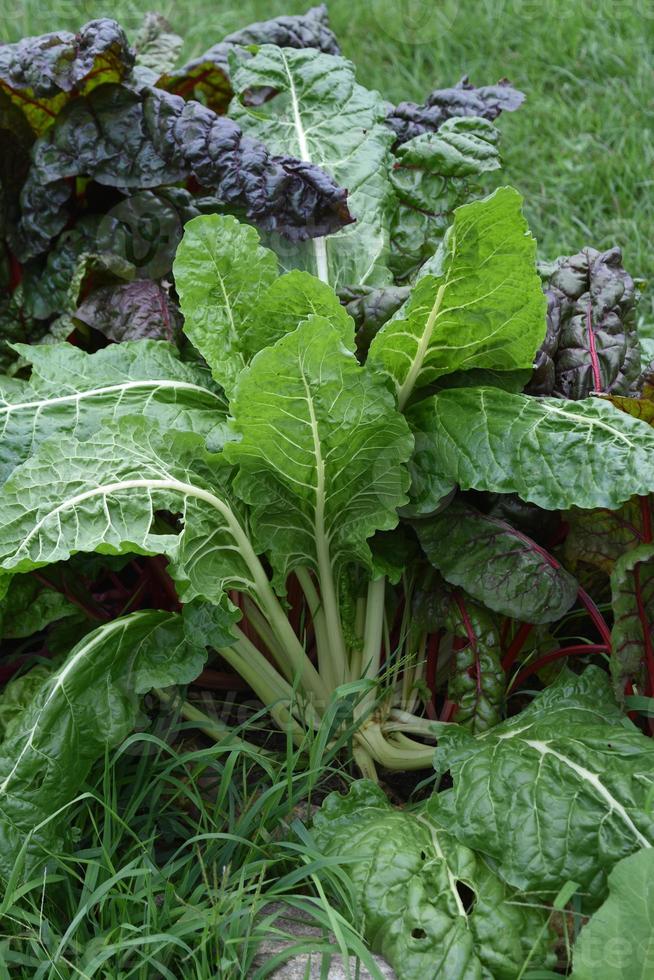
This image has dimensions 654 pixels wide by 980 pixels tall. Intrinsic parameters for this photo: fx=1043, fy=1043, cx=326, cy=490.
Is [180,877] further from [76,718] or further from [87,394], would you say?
[87,394]

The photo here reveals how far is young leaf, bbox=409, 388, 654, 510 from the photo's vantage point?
1645mm

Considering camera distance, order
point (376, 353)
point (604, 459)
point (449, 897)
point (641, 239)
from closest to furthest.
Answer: point (449, 897) → point (604, 459) → point (376, 353) → point (641, 239)

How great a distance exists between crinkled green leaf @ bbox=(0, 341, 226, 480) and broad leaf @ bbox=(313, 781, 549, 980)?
724mm

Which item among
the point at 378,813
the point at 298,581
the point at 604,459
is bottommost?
the point at 378,813

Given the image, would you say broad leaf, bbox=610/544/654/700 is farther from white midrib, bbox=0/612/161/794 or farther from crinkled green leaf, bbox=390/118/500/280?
crinkled green leaf, bbox=390/118/500/280

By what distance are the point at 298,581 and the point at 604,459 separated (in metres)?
0.68

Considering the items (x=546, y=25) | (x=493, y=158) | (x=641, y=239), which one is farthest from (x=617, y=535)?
(x=546, y=25)

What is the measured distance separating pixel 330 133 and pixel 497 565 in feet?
3.76

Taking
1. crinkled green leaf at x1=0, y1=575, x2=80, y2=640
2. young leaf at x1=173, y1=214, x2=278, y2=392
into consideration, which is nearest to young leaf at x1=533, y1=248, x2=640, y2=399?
young leaf at x1=173, y1=214, x2=278, y2=392

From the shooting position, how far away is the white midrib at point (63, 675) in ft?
5.41

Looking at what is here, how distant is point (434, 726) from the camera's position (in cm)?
176

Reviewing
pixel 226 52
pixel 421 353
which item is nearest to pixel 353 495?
pixel 421 353

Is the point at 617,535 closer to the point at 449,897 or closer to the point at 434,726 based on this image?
the point at 434,726

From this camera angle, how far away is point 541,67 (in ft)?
12.2
